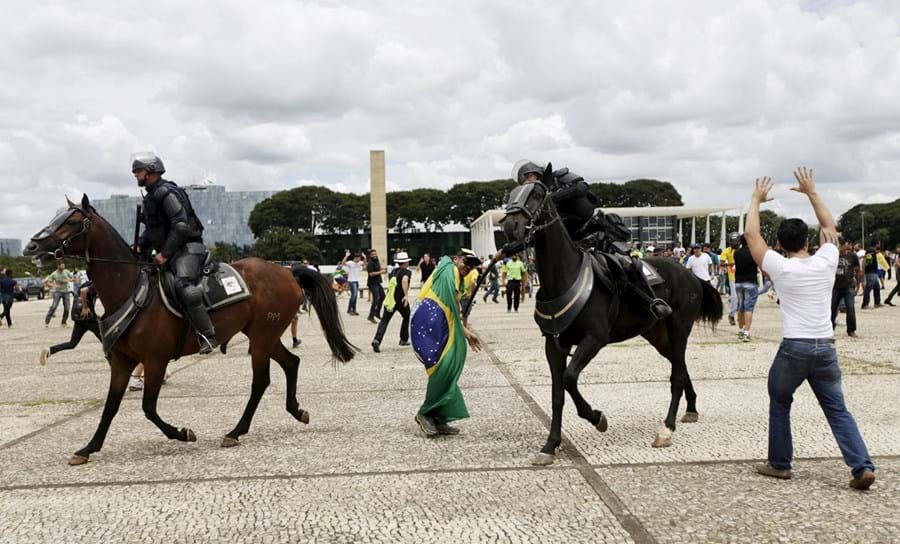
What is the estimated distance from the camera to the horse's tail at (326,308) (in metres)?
7.18

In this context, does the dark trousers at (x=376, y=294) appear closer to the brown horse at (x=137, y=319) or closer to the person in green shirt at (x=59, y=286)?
the person in green shirt at (x=59, y=286)

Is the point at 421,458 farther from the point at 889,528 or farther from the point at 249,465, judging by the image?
the point at 889,528

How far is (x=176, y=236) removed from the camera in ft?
19.8

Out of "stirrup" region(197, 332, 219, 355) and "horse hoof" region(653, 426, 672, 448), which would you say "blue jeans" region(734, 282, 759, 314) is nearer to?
"horse hoof" region(653, 426, 672, 448)

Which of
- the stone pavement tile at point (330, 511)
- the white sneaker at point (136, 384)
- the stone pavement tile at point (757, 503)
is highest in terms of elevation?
the stone pavement tile at point (757, 503)

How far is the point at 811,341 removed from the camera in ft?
14.8

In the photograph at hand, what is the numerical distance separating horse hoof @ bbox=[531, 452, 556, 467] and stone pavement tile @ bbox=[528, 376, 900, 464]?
30cm

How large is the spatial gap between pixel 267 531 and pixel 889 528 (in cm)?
319

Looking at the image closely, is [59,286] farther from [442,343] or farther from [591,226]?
[591,226]

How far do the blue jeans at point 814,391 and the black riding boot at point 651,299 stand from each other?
1471 mm

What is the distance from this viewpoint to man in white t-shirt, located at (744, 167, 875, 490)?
4496 mm

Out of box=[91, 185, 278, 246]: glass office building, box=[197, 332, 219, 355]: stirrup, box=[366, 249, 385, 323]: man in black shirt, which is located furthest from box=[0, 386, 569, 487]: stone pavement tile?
box=[91, 185, 278, 246]: glass office building

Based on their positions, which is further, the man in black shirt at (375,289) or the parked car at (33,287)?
the parked car at (33,287)

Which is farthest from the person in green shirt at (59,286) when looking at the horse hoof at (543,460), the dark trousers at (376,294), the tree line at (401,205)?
the tree line at (401,205)
